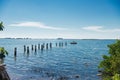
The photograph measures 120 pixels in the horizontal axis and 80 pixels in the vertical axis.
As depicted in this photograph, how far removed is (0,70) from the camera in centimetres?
2072

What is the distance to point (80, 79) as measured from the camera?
3969 cm

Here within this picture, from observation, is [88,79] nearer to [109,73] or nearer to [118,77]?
[109,73]

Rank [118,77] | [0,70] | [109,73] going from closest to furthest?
1. [118,77]
2. [0,70]
3. [109,73]

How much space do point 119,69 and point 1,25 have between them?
13.7 metres

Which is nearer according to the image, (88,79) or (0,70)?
(0,70)

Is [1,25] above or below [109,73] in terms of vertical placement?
above

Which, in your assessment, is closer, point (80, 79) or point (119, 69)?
point (119, 69)

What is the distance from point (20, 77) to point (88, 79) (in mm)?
12580

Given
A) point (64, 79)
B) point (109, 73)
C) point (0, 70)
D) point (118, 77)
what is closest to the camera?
point (118, 77)

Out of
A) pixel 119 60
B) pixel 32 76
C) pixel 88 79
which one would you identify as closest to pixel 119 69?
pixel 119 60

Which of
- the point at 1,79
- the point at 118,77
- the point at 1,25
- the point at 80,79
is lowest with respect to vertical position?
the point at 80,79

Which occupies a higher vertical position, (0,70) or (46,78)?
(0,70)

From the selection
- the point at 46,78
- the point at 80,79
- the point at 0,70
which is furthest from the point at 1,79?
the point at 80,79

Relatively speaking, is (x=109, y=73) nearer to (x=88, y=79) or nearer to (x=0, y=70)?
(x=0, y=70)
